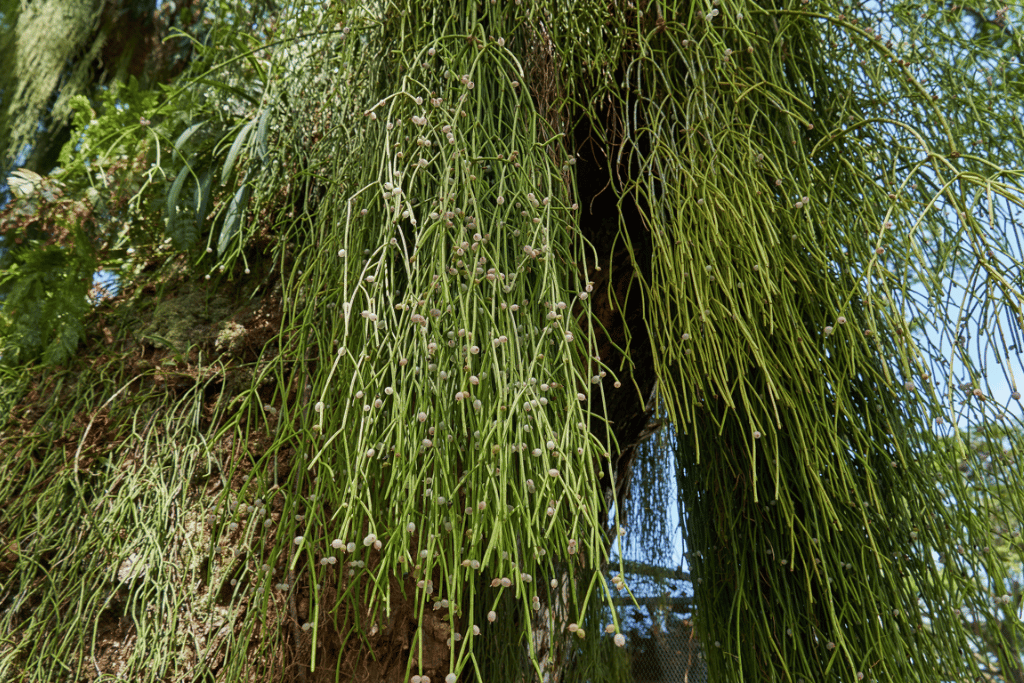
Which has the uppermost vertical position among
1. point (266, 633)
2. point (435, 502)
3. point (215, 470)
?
point (215, 470)

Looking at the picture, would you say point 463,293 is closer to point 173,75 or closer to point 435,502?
point 435,502

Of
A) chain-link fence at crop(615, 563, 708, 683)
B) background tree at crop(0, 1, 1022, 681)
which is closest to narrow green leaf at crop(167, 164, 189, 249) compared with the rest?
background tree at crop(0, 1, 1022, 681)

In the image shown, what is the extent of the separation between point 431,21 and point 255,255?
1.73 feet

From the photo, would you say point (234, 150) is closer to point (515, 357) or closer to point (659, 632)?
point (515, 357)

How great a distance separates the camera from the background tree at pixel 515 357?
721mm

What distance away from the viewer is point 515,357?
732mm

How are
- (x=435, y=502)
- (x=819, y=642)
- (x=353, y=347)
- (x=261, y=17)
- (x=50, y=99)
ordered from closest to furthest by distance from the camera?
(x=435, y=502), (x=353, y=347), (x=819, y=642), (x=261, y=17), (x=50, y=99)

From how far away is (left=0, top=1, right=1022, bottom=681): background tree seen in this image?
0.72 meters

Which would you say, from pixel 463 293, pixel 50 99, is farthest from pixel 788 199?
pixel 50 99

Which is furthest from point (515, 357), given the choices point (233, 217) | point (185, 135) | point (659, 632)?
point (659, 632)

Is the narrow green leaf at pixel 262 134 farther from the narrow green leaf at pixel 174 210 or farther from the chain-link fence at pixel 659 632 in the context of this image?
the chain-link fence at pixel 659 632

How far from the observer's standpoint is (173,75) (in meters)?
2.23

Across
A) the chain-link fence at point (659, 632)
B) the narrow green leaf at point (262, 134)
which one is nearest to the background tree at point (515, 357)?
the narrow green leaf at point (262, 134)

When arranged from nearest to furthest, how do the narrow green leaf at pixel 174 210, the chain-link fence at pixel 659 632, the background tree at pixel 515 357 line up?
1. the background tree at pixel 515 357
2. the narrow green leaf at pixel 174 210
3. the chain-link fence at pixel 659 632
